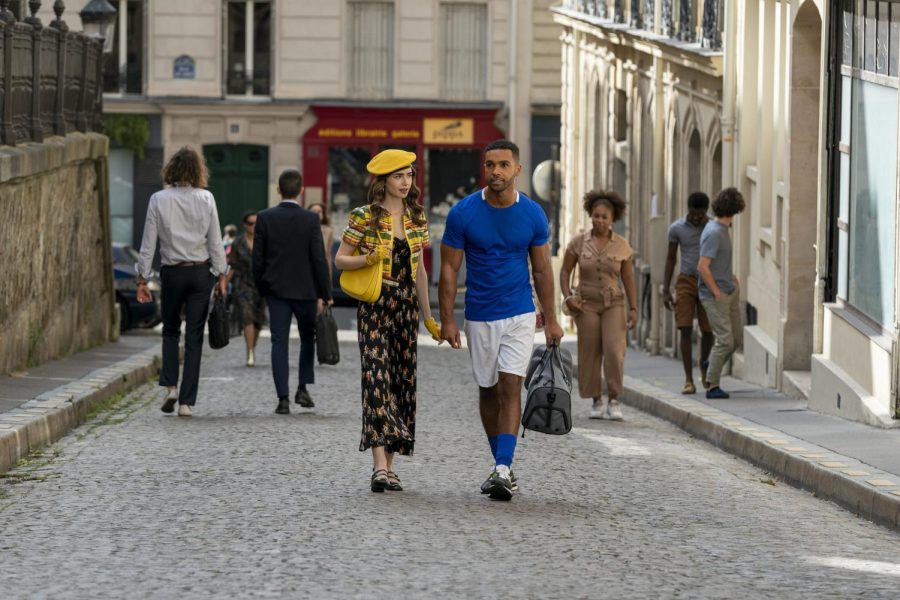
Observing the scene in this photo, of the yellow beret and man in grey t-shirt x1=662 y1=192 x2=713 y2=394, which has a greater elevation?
the yellow beret

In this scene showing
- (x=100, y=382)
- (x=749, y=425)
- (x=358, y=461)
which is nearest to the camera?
(x=358, y=461)

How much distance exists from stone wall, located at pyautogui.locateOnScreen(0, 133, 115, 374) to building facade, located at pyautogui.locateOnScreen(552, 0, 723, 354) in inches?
236

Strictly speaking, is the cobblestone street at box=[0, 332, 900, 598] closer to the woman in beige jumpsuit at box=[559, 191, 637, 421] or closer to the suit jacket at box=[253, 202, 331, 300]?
the suit jacket at box=[253, 202, 331, 300]

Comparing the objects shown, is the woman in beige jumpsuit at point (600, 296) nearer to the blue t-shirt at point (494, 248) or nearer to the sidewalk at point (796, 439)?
the sidewalk at point (796, 439)

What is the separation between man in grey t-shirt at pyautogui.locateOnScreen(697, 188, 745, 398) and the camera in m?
16.1

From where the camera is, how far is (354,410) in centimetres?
1538

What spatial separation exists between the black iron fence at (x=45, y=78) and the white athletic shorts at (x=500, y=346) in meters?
7.38

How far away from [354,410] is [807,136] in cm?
485

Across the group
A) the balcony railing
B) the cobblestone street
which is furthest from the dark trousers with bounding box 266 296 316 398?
the balcony railing

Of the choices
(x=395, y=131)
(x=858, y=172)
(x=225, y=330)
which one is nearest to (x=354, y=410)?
(x=225, y=330)

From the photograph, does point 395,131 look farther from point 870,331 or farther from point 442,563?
point 442,563

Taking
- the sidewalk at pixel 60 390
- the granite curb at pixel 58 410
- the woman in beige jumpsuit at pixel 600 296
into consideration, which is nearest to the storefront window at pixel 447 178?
the sidewalk at pixel 60 390

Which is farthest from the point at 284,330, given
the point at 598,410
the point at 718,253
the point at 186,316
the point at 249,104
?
the point at 249,104

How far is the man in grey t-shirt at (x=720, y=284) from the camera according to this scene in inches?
634
